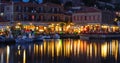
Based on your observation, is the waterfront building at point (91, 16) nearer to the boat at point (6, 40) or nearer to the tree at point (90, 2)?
the tree at point (90, 2)

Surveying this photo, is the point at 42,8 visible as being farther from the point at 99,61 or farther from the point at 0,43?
the point at 99,61

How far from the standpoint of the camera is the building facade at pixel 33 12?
3570 inches

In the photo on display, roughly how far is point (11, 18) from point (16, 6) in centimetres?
291

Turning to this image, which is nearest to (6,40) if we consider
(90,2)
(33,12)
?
(33,12)

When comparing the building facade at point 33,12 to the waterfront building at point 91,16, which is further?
the waterfront building at point 91,16

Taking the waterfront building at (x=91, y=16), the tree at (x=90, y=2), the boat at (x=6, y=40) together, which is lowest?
the boat at (x=6, y=40)

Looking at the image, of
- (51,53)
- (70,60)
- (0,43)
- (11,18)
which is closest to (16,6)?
(11,18)

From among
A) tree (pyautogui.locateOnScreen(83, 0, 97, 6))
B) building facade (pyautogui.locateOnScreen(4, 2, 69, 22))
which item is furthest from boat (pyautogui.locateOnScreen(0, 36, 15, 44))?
tree (pyautogui.locateOnScreen(83, 0, 97, 6))

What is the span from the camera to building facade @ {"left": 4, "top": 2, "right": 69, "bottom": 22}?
90.7 meters

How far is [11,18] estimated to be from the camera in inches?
3531

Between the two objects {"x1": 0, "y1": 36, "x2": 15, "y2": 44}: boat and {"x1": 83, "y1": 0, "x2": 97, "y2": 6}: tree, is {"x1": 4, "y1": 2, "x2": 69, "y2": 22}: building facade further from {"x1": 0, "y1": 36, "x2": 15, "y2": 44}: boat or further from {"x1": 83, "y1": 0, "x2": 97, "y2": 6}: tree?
{"x1": 83, "y1": 0, "x2": 97, "y2": 6}: tree

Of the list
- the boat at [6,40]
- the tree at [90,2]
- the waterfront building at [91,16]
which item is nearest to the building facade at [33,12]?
the waterfront building at [91,16]

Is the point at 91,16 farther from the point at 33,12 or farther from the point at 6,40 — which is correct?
the point at 6,40

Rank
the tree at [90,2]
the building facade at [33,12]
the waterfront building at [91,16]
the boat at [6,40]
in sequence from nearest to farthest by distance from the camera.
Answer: the boat at [6,40], the building facade at [33,12], the waterfront building at [91,16], the tree at [90,2]
